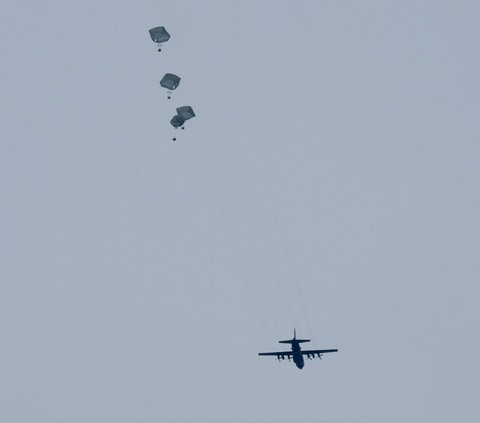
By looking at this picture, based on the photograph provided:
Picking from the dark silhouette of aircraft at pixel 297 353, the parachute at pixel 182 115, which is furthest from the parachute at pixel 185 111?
the dark silhouette of aircraft at pixel 297 353

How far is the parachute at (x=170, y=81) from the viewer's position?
99125 mm

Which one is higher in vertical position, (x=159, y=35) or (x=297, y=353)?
(x=159, y=35)

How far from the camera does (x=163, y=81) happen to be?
9944 centimetres

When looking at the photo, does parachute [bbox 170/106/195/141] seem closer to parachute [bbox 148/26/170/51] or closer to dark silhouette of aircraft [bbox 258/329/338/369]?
parachute [bbox 148/26/170/51]

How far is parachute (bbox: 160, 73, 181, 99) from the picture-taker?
99.1 metres

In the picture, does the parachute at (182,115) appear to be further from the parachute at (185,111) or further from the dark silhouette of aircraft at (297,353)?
the dark silhouette of aircraft at (297,353)

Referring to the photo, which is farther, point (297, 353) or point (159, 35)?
point (297, 353)

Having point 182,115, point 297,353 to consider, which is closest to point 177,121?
point 182,115

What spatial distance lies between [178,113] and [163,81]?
4054 mm

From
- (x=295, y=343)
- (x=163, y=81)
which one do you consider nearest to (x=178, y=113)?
(x=163, y=81)

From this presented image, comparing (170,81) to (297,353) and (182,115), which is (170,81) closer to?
(182,115)

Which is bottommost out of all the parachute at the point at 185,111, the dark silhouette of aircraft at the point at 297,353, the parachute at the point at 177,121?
the dark silhouette of aircraft at the point at 297,353

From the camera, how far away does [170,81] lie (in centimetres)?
9962

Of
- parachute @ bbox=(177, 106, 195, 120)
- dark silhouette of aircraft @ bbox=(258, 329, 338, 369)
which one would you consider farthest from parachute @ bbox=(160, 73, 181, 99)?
dark silhouette of aircraft @ bbox=(258, 329, 338, 369)
